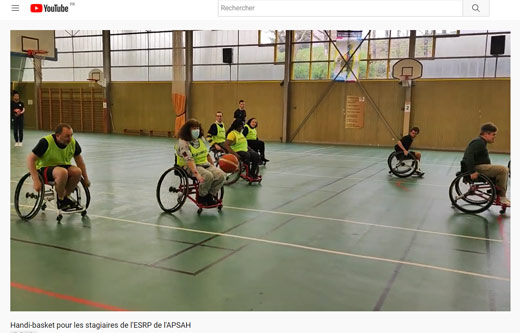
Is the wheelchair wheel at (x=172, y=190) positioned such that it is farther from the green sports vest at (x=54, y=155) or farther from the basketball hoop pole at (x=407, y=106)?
the basketball hoop pole at (x=407, y=106)

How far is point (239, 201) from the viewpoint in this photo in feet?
21.2

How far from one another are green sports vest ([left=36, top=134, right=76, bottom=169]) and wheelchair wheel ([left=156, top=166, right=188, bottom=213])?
1.14 metres

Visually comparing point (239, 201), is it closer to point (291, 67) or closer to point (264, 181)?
point (264, 181)

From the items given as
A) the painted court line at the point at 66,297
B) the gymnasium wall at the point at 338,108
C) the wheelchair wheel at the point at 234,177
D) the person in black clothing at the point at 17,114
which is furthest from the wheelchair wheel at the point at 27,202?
the gymnasium wall at the point at 338,108

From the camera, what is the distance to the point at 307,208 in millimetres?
6074

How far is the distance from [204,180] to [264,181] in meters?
3.09

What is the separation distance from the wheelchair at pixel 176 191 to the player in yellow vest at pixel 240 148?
2101 millimetres

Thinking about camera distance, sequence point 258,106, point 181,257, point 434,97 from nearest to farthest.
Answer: point 181,257 → point 434,97 → point 258,106

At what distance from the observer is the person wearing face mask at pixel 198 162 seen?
5379 millimetres

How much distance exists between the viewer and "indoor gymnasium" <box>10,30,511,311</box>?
10.4 ft
